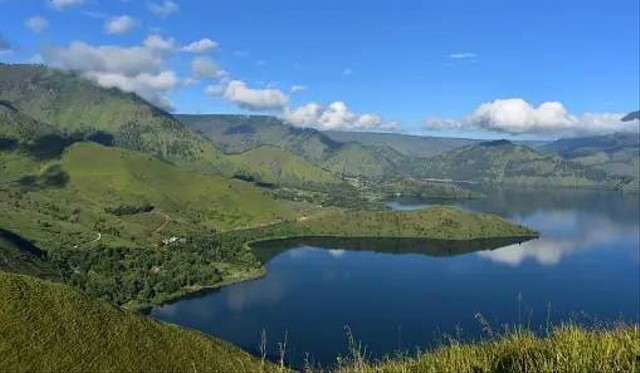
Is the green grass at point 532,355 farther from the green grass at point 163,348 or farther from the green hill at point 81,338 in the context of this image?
the green hill at point 81,338

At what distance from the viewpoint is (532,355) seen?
12.0 metres

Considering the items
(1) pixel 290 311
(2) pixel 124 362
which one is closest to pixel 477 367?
(2) pixel 124 362

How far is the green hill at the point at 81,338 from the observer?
22.5 metres

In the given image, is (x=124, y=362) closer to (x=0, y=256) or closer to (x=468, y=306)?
(x=0, y=256)

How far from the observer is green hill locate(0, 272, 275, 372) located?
22516 mm

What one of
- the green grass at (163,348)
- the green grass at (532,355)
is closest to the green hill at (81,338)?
the green grass at (163,348)

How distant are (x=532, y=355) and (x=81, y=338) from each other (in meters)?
20.6

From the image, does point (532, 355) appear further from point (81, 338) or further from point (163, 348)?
point (81, 338)

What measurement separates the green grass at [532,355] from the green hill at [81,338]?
800 centimetres

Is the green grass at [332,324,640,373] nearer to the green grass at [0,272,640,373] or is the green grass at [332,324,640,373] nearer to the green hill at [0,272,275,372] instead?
the green grass at [0,272,640,373]

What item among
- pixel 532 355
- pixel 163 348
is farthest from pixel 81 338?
pixel 532 355

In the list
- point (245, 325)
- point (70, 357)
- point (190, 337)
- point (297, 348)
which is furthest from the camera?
point (245, 325)

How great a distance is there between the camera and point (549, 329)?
14281 mm

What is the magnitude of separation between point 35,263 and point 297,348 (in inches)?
3575
